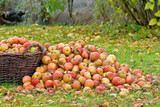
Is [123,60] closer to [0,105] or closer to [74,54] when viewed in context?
[74,54]

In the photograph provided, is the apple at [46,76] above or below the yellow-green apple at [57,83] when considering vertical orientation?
above

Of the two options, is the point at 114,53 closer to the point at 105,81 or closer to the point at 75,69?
the point at 75,69

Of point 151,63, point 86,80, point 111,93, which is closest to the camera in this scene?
point 111,93

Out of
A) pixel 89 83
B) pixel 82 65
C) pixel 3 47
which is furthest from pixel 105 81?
pixel 3 47

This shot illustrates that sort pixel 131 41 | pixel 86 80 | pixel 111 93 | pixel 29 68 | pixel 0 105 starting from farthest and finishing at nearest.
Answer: pixel 131 41 < pixel 29 68 < pixel 86 80 < pixel 111 93 < pixel 0 105

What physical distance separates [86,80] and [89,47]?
0.82m

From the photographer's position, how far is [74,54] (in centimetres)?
442

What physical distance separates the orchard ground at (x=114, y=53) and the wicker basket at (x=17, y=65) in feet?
0.46

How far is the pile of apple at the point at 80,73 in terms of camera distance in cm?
376

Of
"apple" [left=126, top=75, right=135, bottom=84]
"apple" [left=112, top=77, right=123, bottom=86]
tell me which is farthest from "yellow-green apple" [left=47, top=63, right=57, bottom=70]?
"apple" [left=126, top=75, right=135, bottom=84]

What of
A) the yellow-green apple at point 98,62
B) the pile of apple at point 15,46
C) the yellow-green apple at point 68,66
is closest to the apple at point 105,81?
the yellow-green apple at point 98,62

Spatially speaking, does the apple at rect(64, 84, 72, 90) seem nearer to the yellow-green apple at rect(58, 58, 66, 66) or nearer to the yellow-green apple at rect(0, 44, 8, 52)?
the yellow-green apple at rect(58, 58, 66, 66)

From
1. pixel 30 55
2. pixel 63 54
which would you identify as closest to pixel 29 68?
pixel 30 55

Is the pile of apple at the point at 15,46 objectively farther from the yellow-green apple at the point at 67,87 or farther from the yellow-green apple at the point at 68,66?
the yellow-green apple at the point at 67,87
